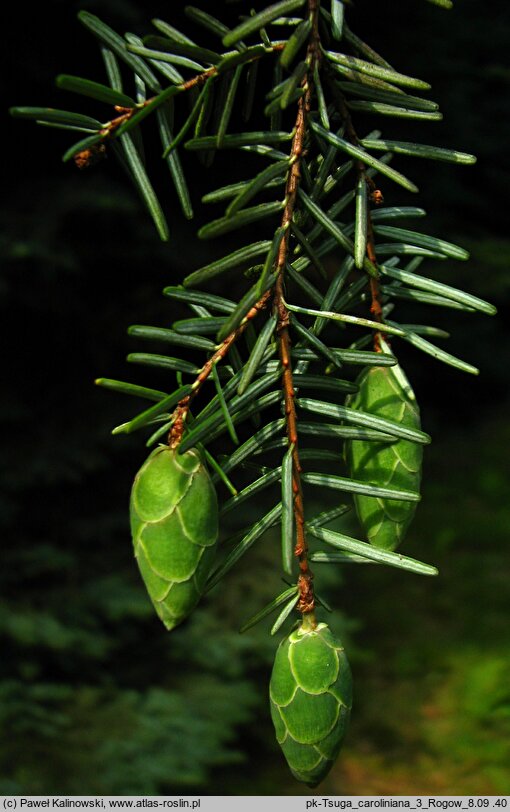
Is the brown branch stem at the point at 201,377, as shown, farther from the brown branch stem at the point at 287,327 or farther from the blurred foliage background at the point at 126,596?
the blurred foliage background at the point at 126,596

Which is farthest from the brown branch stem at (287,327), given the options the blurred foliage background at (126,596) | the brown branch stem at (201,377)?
the blurred foliage background at (126,596)

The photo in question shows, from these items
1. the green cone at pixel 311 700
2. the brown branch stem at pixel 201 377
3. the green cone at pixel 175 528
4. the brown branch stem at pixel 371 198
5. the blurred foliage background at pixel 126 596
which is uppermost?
the brown branch stem at pixel 371 198

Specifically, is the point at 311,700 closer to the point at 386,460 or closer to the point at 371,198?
the point at 386,460

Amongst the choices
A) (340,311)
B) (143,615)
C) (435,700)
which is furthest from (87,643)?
(340,311)

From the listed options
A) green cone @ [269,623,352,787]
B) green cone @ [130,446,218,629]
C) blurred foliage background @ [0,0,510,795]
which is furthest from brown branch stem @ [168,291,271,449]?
blurred foliage background @ [0,0,510,795]

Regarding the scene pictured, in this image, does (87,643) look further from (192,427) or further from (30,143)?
(192,427)

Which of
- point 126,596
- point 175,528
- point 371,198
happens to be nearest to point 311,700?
point 175,528
